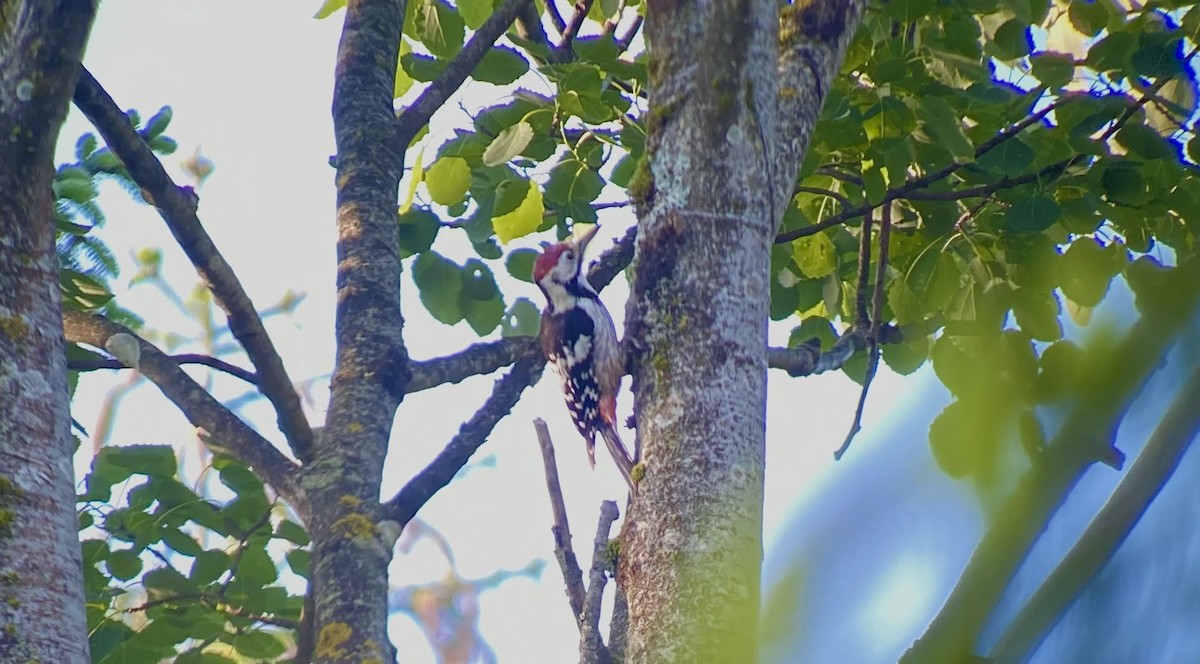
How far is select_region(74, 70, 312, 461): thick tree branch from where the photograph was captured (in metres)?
2.76

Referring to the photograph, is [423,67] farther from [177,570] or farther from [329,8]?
[177,570]

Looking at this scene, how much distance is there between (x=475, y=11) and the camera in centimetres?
368

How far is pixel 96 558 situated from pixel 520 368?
1259 mm

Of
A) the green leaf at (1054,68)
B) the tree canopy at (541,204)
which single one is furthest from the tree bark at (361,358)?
the green leaf at (1054,68)

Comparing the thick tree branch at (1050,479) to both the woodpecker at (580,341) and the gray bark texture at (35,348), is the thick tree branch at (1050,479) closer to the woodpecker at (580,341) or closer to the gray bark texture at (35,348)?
the gray bark texture at (35,348)

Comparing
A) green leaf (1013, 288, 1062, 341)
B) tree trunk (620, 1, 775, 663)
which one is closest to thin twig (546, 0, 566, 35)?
tree trunk (620, 1, 775, 663)

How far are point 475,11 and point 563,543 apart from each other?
167 cm

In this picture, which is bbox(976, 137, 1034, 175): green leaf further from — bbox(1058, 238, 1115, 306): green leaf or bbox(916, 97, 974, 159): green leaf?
bbox(1058, 238, 1115, 306): green leaf

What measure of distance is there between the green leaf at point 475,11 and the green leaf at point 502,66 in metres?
0.63

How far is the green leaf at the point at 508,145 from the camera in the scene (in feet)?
9.56

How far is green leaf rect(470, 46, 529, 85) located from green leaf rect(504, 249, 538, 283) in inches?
28.7

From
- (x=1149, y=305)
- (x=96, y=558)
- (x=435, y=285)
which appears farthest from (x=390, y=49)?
(x=1149, y=305)

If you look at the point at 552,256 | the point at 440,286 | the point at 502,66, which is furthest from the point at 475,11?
the point at 552,256

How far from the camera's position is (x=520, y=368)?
11.3 ft
